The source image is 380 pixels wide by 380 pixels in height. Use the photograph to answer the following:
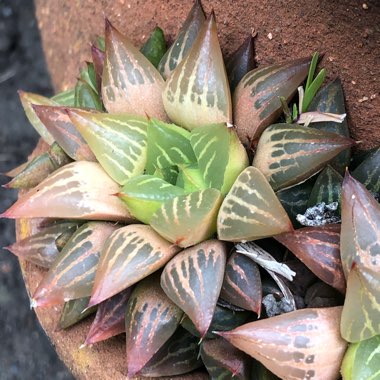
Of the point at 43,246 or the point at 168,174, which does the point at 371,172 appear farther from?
the point at 43,246

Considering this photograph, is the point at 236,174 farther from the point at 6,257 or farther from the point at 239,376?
the point at 6,257

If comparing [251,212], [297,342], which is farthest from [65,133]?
[297,342]

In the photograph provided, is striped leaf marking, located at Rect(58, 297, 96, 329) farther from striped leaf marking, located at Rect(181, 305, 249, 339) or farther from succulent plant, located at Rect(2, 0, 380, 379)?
striped leaf marking, located at Rect(181, 305, 249, 339)

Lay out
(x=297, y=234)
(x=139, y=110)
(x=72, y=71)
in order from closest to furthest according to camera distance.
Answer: (x=297, y=234) → (x=139, y=110) → (x=72, y=71)

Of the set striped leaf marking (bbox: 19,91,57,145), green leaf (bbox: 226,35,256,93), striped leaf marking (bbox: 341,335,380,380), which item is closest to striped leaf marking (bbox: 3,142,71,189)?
striped leaf marking (bbox: 19,91,57,145)

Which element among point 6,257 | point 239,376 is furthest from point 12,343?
point 239,376

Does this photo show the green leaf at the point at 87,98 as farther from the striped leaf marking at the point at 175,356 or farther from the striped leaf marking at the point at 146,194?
the striped leaf marking at the point at 175,356
